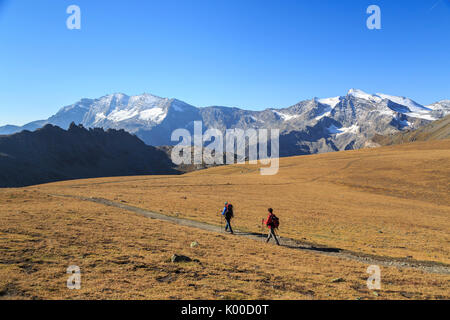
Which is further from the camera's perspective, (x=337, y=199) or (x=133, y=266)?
(x=337, y=199)

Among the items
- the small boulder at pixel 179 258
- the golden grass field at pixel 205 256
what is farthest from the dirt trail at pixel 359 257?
the small boulder at pixel 179 258

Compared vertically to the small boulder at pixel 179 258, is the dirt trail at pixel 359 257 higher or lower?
lower

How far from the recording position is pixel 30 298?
9211 millimetres

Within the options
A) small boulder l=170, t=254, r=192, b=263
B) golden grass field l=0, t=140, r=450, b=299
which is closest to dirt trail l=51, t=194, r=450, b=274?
golden grass field l=0, t=140, r=450, b=299

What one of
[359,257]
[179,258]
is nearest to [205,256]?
[179,258]

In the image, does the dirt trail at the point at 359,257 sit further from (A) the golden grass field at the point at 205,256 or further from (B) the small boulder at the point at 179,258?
(B) the small boulder at the point at 179,258

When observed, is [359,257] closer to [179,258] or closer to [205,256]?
[205,256]

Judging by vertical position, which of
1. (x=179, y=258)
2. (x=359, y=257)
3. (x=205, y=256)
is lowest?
(x=359, y=257)

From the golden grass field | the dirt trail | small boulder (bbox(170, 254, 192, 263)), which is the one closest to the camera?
the golden grass field

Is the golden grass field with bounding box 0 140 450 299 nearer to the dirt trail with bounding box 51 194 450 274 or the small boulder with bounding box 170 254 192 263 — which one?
the small boulder with bounding box 170 254 192 263

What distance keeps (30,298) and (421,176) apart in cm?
8968
